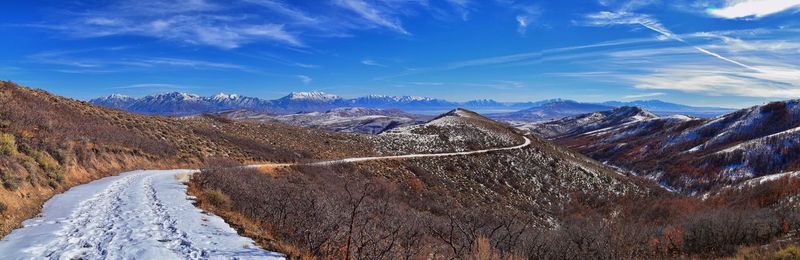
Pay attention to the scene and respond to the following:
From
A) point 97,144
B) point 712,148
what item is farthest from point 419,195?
point 712,148

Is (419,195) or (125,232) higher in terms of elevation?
(125,232)

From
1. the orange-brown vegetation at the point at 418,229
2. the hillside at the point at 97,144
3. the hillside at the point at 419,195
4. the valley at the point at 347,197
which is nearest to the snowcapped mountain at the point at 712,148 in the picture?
the valley at the point at 347,197

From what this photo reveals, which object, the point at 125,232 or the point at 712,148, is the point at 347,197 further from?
the point at 712,148

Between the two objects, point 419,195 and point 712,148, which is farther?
point 712,148

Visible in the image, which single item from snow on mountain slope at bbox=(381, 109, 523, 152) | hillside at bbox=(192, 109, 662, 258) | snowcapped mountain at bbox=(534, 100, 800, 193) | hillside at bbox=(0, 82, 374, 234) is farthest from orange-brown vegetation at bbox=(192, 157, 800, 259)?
snowcapped mountain at bbox=(534, 100, 800, 193)

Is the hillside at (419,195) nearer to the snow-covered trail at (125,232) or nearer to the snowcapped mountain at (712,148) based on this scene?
the snow-covered trail at (125,232)

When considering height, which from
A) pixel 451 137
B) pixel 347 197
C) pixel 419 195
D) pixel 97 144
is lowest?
pixel 419 195
